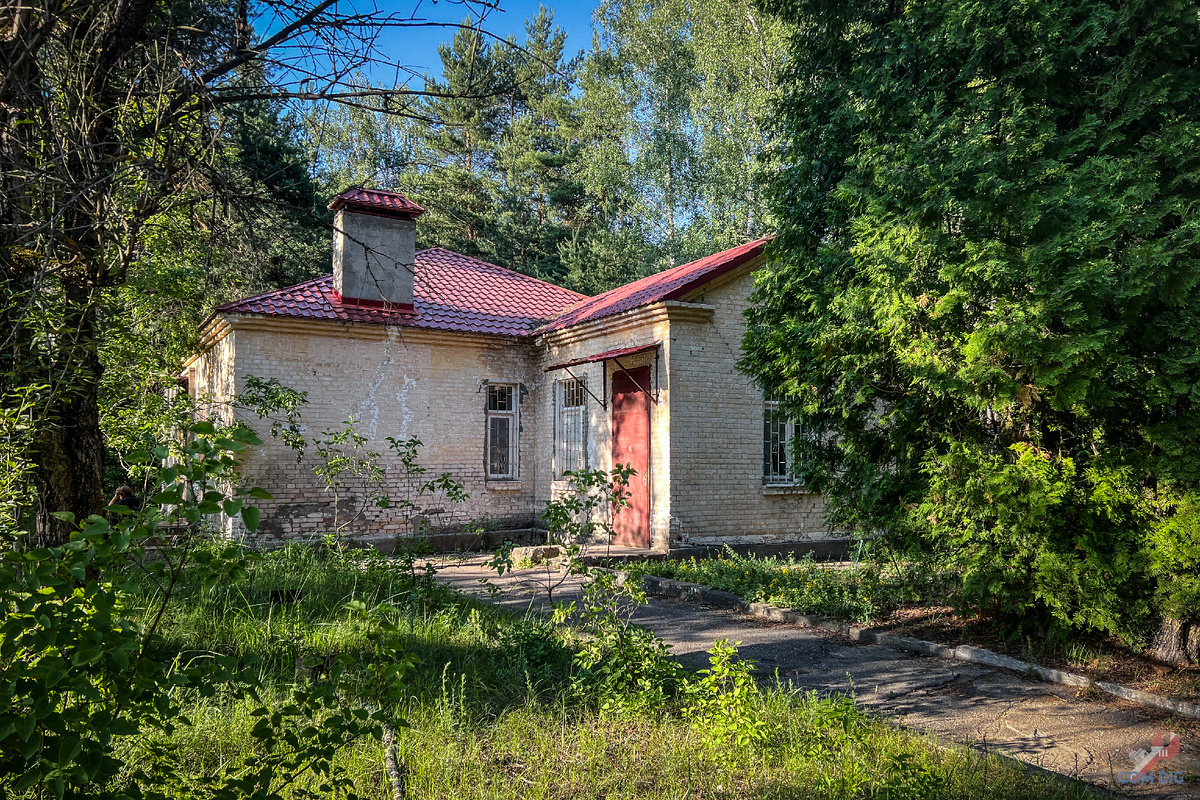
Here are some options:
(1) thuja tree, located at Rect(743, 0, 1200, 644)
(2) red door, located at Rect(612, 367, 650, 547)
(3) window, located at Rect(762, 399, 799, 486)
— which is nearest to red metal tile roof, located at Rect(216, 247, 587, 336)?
(2) red door, located at Rect(612, 367, 650, 547)

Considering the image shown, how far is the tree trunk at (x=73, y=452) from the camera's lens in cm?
410

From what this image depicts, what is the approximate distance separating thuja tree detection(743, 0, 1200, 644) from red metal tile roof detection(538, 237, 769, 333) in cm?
458

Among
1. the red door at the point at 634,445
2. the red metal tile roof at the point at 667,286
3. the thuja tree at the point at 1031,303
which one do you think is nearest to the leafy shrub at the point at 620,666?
the thuja tree at the point at 1031,303

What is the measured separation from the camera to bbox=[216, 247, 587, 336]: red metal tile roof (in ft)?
41.5

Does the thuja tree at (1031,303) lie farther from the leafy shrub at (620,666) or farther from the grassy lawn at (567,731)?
the leafy shrub at (620,666)

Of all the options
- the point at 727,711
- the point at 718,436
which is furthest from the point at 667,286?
the point at 727,711

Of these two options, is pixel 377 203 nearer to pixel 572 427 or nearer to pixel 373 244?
pixel 373 244

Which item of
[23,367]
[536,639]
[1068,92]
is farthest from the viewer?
[1068,92]

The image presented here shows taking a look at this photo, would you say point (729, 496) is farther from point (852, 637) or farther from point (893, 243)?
point (893, 243)

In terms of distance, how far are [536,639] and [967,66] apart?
6.06 metres

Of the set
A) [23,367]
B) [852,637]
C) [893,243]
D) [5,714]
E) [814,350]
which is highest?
[893,243]

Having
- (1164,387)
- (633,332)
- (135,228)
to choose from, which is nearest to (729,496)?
(633,332)

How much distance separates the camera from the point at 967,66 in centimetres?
610

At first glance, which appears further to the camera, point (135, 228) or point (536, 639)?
point (536, 639)
